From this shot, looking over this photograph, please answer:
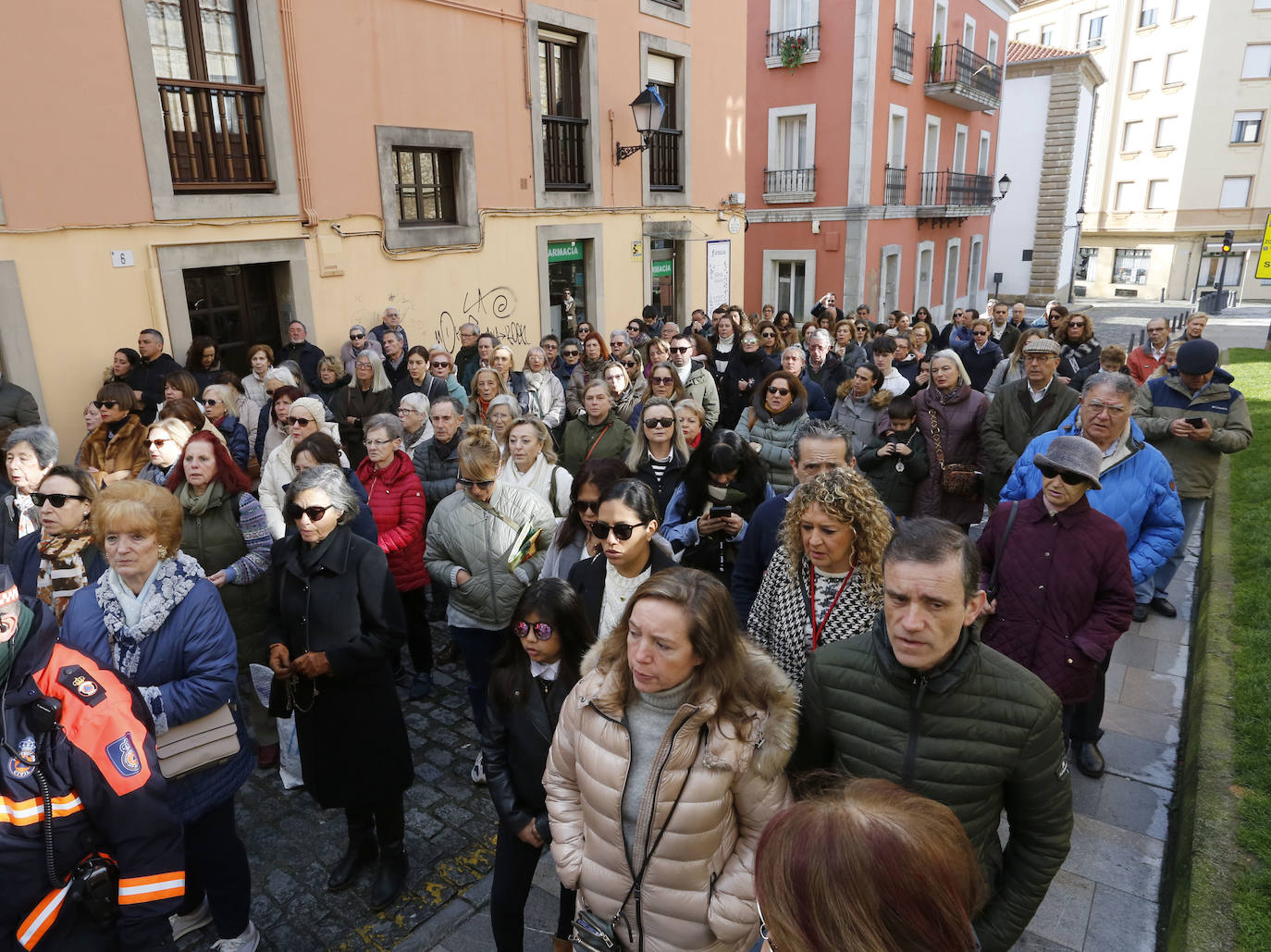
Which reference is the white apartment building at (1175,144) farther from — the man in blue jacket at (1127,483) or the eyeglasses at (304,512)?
the eyeglasses at (304,512)

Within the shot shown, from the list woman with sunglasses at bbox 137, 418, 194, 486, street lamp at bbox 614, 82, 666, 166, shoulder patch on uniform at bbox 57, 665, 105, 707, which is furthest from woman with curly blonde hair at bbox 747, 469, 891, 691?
street lamp at bbox 614, 82, 666, 166

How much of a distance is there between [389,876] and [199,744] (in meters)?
1.13

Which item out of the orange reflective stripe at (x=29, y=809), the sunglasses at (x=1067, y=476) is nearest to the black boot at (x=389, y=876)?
the orange reflective stripe at (x=29, y=809)

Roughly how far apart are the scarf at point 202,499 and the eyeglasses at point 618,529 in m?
2.30

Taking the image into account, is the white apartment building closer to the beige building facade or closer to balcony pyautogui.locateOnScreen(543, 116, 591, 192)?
the beige building facade

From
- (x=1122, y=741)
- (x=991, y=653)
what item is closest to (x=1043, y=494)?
(x=991, y=653)

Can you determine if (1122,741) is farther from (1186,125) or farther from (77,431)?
(1186,125)

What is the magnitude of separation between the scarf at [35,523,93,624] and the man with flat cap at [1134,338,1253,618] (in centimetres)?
653

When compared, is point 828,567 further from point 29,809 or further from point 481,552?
point 29,809

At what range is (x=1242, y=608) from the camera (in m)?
5.88

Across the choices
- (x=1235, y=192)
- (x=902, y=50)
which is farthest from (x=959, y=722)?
Result: (x=1235, y=192)

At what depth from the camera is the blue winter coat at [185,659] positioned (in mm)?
2977

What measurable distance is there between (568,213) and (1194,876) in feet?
37.0

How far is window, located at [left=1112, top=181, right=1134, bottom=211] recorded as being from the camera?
45.5 metres
